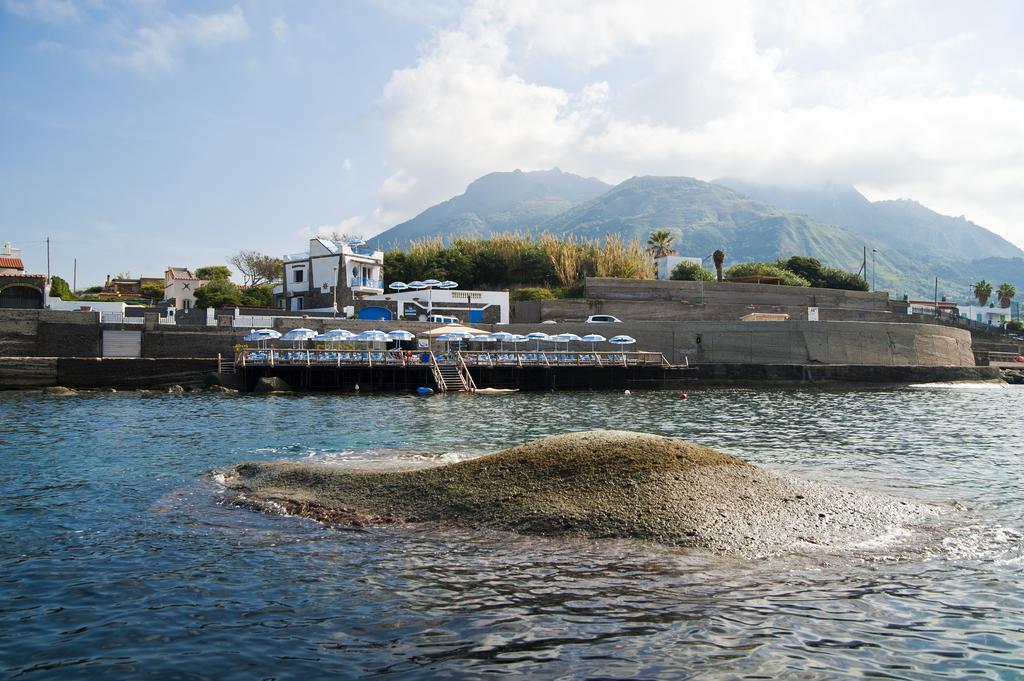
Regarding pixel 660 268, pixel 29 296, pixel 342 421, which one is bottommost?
pixel 342 421

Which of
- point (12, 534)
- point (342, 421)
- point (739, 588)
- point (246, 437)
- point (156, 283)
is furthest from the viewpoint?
point (156, 283)

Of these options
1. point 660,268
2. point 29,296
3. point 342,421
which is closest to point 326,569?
point 342,421

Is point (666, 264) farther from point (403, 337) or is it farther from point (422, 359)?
point (422, 359)

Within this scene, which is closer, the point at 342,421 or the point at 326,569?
the point at 326,569

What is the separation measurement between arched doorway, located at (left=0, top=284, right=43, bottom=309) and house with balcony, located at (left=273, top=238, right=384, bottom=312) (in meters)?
21.0

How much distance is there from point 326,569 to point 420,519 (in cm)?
225

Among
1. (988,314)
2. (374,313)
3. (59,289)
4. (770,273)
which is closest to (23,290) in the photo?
(59,289)

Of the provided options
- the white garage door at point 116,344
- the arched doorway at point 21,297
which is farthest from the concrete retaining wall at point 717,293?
the arched doorway at point 21,297

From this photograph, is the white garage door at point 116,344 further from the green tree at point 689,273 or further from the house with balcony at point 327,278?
the green tree at point 689,273

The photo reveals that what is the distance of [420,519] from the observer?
1127 centimetres

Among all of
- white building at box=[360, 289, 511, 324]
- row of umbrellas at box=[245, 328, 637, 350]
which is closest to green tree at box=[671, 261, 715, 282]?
white building at box=[360, 289, 511, 324]

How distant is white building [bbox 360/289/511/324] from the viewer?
6266 centimetres

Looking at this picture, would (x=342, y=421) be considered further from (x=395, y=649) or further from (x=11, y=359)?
(x=11, y=359)

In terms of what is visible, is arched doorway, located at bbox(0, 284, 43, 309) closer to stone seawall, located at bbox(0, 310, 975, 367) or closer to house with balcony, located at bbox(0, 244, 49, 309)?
house with balcony, located at bbox(0, 244, 49, 309)
